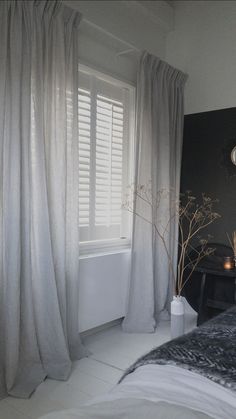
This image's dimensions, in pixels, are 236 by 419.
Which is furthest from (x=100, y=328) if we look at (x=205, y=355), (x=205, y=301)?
(x=205, y=355)

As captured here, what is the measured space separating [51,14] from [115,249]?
5.96 ft

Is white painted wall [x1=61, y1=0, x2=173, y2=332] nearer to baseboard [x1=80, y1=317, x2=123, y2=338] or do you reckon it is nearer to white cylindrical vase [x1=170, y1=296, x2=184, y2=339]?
baseboard [x1=80, y1=317, x2=123, y2=338]

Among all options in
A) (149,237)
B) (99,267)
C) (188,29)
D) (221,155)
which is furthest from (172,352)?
(188,29)

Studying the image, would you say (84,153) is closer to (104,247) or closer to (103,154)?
(103,154)

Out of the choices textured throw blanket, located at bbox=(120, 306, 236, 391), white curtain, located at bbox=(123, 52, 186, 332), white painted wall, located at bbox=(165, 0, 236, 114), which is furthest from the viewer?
white painted wall, located at bbox=(165, 0, 236, 114)

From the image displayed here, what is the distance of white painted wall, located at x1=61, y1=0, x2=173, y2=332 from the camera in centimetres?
252

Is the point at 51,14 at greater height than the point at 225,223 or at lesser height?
greater

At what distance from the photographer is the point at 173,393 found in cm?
96

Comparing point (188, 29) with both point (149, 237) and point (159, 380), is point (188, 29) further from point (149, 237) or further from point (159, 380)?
point (159, 380)

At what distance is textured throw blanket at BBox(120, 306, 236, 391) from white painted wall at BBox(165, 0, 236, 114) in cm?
232

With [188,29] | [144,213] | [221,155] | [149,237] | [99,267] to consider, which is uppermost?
[188,29]

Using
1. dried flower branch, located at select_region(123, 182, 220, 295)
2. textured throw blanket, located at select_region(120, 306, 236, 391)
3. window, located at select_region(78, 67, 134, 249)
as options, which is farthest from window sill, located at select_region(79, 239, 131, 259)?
textured throw blanket, located at select_region(120, 306, 236, 391)

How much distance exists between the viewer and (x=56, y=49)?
6.89 ft

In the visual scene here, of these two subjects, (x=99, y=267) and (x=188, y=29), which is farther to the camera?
(x=188, y=29)
